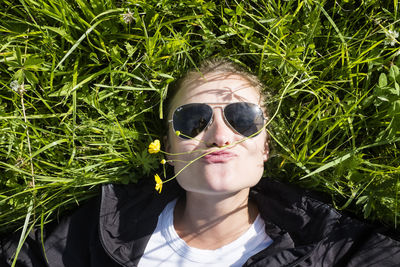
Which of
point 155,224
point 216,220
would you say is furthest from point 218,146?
point 155,224

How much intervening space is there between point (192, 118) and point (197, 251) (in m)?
1.01

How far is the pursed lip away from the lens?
2.63 meters

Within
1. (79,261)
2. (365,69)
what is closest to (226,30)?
(365,69)

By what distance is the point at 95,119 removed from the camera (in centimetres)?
311

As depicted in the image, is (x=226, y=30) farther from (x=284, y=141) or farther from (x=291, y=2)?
(x=284, y=141)

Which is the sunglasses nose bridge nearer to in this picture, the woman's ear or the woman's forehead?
the woman's forehead

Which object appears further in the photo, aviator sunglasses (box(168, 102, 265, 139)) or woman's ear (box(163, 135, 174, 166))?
woman's ear (box(163, 135, 174, 166))

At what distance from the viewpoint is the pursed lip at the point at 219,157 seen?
2635 mm

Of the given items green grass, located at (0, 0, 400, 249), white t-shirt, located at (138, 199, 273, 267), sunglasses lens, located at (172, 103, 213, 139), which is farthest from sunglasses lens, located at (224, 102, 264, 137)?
white t-shirt, located at (138, 199, 273, 267)

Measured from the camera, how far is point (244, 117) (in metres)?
2.71

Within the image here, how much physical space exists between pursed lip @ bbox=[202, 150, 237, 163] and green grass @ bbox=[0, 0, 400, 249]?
21.1 inches

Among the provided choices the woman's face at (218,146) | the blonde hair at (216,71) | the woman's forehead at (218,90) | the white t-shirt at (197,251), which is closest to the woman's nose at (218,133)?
the woman's face at (218,146)

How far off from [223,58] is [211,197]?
1.08m

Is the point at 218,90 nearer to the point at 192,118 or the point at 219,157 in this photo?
the point at 192,118
